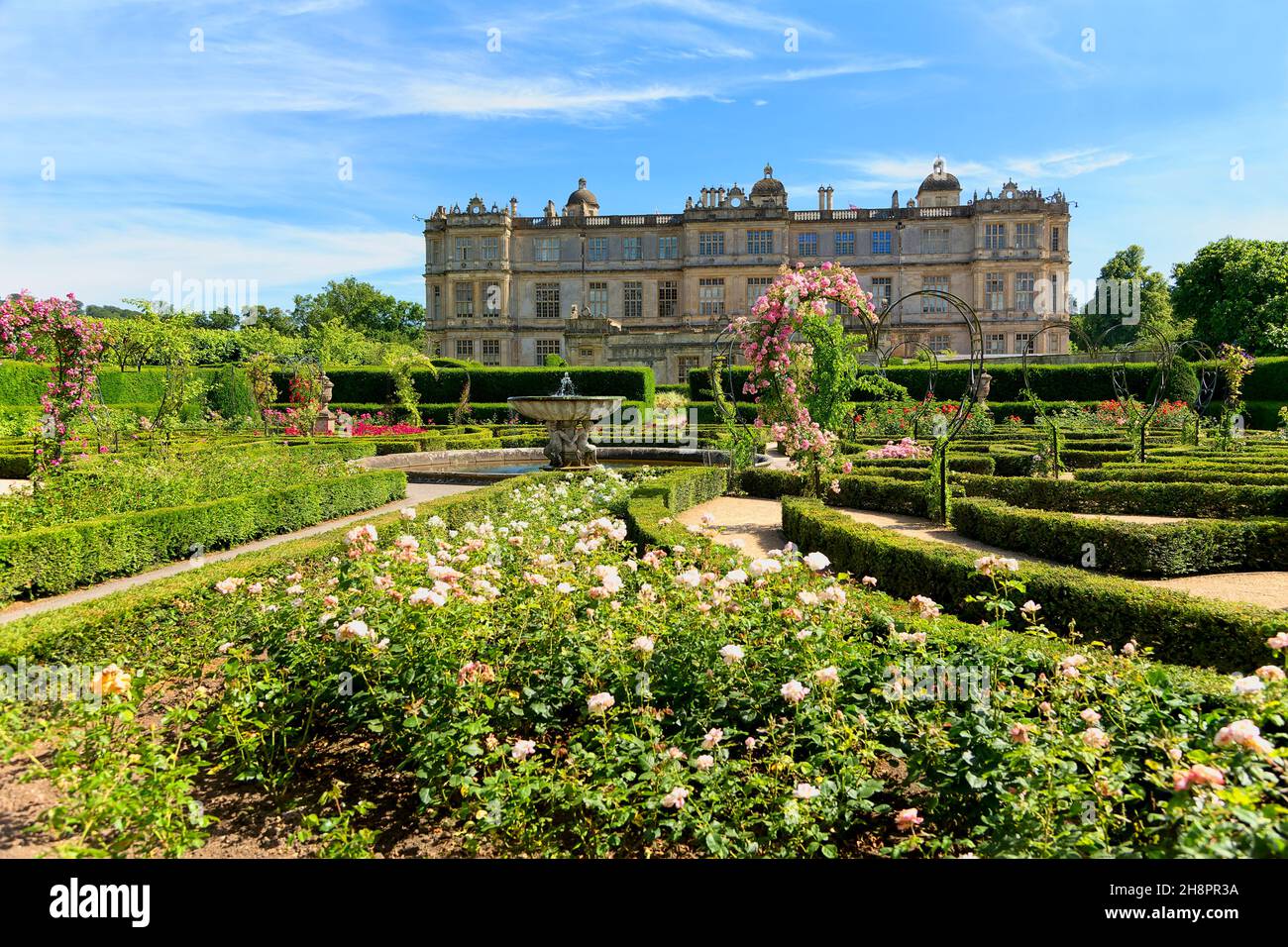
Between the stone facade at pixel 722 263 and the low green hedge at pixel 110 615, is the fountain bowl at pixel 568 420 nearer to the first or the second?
the low green hedge at pixel 110 615

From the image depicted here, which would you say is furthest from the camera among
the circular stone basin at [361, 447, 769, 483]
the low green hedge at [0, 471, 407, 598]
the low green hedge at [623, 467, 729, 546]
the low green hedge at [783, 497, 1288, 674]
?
the circular stone basin at [361, 447, 769, 483]

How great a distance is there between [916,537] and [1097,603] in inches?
97.5

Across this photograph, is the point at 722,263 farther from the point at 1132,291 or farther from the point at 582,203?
the point at 1132,291

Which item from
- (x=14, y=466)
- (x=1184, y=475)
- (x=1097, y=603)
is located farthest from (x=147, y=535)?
(x=1184, y=475)

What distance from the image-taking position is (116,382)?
26.6 meters

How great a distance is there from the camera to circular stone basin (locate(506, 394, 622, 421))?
1509 cm

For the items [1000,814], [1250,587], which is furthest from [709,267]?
[1000,814]

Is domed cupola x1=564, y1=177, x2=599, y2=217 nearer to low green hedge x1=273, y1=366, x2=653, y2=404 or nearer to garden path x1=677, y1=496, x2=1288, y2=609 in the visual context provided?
low green hedge x1=273, y1=366, x2=653, y2=404

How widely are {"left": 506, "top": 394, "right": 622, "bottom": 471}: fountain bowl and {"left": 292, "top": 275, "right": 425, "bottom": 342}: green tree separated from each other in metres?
56.7

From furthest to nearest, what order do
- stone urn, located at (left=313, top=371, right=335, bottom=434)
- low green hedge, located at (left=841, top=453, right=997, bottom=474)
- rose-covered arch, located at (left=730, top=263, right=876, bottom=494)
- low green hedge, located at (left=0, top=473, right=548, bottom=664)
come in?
stone urn, located at (left=313, top=371, right=335, bottom=434)
low green hedge, located at (left=841, top=453, right=997, bottom=474)
rose-covered arch, located at (left=730, top=263, right=876, bottom=494)
low green hedge, located at (left=0, top=473, right=548, bottom=664)

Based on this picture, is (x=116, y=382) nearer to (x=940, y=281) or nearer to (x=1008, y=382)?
(x=1008, y=382)

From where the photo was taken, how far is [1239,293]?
37.8m

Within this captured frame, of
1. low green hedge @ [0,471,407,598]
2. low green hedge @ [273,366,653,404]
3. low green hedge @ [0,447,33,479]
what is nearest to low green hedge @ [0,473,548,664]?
low green hedge @ [0,471,407,598]

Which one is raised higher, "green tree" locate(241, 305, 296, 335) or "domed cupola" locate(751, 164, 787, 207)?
"domed cupola" locate(751, 164, 787, 207)
